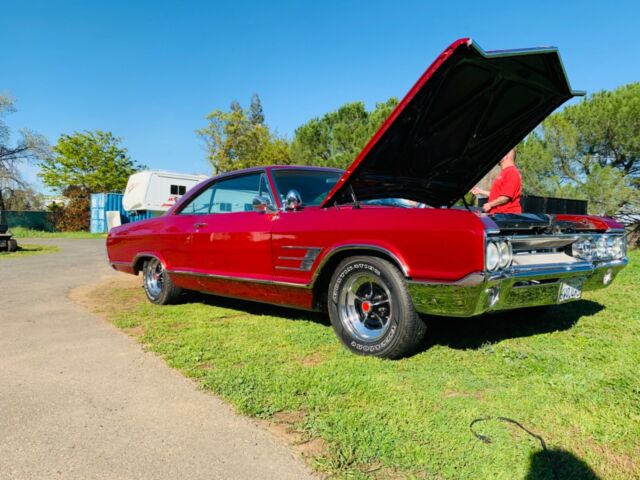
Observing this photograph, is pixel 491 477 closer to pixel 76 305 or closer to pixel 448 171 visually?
pixel 448 171

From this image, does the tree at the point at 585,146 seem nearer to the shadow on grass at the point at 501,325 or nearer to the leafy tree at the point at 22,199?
the shadow on grass at the point at 501,325

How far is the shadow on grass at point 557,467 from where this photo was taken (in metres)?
1.78

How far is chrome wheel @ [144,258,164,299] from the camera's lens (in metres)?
5.42

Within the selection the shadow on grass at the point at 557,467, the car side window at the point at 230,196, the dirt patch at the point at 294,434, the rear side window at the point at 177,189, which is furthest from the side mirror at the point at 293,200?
the rear side window at the point at 177,189

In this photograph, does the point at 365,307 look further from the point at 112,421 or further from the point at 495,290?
the point at 112,421

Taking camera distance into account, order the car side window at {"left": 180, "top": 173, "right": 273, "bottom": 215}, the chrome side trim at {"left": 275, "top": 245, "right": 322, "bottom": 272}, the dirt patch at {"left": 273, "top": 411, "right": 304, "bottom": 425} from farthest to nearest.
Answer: the car side window at {"left": 180, "top": 173, "right": 273, "bottom": 215} < the chrome side trim at {"left": 275, "top": 245, "right": 322, "bottom": 272} < the dirt patch at {"left": 273, "top": 411, "right": 304, "bottom": 425}

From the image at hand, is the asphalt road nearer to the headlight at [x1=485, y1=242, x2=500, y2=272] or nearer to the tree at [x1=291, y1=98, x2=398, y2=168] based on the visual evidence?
the headlight at [x1=485, y1=242, x2=500, y2=272]

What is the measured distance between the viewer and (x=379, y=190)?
397 cm

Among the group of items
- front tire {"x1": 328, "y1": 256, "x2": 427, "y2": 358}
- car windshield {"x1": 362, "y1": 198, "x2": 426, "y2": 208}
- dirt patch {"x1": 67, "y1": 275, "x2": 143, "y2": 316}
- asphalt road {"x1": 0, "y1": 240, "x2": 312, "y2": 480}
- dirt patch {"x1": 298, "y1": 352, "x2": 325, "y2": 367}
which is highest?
car windshield {"x1": 362, "y1": 198, "x2": 426, "y2": 208}

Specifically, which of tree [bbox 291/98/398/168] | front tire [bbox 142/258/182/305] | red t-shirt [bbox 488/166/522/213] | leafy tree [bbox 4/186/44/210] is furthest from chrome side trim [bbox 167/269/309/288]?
leafy tree [bbox 4/186/44/210]

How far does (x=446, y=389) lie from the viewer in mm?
2652

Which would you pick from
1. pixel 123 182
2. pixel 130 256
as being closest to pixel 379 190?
pixel 130 256

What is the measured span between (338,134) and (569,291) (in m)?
20.7

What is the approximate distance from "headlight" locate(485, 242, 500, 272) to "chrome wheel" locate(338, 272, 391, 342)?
2.47ft
